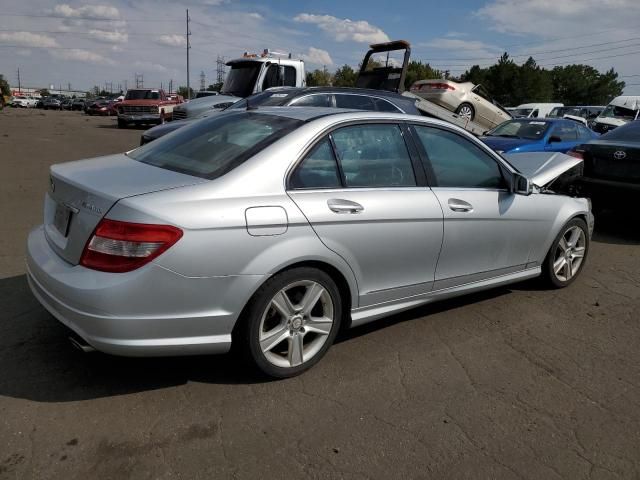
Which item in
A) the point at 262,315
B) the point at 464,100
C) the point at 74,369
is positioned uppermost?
the point at 464,100

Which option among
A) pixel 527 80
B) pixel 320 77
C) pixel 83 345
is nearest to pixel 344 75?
pixel 320 77

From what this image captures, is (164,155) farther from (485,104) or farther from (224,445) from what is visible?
(485,104)

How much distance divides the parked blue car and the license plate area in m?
7.90

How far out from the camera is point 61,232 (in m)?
3.03

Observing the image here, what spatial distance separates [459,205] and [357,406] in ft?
5.32

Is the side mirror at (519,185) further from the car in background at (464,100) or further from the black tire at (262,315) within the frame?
the car in background at (464,100)

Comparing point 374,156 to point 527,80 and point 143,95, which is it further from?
point 527,80

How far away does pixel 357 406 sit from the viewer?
2.99 metres

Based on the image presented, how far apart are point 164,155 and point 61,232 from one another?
84 centimetres

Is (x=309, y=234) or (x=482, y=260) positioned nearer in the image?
(x=309, y=234)

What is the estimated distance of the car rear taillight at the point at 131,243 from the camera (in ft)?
8.68

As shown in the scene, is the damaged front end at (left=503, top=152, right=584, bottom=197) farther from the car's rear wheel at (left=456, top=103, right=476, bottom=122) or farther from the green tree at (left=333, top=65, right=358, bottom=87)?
the green tree at (left=333, top=65, right=358, bottom=87)

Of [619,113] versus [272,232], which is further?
[619,113]

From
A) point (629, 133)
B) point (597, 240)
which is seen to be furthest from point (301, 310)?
point (629, 133)
